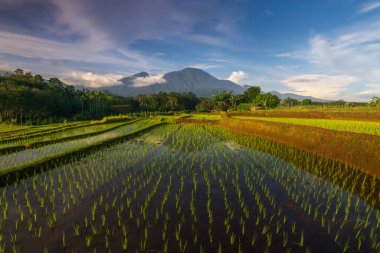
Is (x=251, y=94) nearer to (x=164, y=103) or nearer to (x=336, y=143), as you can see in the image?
(x=164, y=103)

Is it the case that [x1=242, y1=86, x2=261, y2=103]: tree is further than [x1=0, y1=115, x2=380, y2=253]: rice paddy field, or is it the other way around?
[x1=242, y1=86, x2=261, y2=103]: tree

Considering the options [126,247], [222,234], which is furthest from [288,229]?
[126,247]

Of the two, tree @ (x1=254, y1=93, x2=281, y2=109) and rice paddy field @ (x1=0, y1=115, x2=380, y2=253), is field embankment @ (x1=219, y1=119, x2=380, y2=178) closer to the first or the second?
rice paddy field @ (x1=0, y1=115, x2=380, y2=253)

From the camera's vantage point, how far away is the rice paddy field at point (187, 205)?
4.87 metres

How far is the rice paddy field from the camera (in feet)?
16.0

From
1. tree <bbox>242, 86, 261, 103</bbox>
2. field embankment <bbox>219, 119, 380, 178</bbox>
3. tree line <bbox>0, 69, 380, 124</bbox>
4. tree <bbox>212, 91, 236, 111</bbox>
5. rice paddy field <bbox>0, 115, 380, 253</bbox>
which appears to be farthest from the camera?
tree <bbox>242, 86, 261, 103</bbox>

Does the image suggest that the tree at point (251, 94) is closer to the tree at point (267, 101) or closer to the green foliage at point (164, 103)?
the tree at point (267, 101)

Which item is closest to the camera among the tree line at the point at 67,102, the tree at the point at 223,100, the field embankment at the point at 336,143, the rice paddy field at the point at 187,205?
the rice paddy field at the point at 187,205

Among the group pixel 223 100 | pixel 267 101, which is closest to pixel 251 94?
pixel 223 100

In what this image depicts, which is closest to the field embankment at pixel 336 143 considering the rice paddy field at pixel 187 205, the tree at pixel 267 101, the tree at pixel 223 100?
the rice paddy field at pixel 187 205

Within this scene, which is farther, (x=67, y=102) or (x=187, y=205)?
(x=67, y=102)

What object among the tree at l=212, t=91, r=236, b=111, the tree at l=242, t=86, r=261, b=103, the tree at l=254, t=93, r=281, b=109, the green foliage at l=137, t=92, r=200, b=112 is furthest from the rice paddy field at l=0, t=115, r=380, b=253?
the tree at l=242, t=86, r=261, b=103

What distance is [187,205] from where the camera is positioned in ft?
21.7

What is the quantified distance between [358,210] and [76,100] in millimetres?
63377
